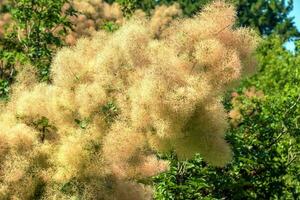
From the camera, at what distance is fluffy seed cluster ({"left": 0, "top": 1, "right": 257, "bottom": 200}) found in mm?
3393

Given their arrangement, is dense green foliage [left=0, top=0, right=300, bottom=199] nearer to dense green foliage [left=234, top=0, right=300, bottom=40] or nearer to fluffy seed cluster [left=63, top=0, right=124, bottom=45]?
fluffy seed cluster [left=63, top=0, right=124, bottom=45]

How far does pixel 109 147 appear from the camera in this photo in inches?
134

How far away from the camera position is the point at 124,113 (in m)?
3.55

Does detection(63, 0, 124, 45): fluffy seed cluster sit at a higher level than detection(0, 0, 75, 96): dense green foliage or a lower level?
higher

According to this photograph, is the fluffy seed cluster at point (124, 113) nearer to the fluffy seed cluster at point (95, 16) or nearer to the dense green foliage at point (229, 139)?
the dense green foliage at point (229, 139)

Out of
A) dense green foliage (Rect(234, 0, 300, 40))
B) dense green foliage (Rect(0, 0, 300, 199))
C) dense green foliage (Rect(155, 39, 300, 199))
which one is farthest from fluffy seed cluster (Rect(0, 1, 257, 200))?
dense green foliage (Rect(234, 0, 300, 40))

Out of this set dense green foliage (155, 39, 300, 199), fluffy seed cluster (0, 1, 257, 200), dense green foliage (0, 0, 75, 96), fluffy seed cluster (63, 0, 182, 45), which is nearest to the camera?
fluffy seed cluster (0, 1, 257, 200)

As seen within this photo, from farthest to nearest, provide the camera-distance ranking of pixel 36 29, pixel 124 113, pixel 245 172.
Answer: pixel 36 29 → pixel 245 172 → pixel 124 113

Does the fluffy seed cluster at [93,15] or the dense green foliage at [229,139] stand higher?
the fluffy seed cluster at [93,15]

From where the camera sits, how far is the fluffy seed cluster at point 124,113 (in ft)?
11.1

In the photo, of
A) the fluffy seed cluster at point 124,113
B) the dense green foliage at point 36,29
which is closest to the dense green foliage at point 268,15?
the dense green foliage at point 36,29

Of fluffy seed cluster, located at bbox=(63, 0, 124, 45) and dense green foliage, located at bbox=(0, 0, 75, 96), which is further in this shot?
fluffy seed cluster, located at bbox=(63, 0, 124, 45)

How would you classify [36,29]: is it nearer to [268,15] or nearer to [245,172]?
[245,172]

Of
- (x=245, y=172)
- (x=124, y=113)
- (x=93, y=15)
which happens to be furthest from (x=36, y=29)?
(x=124, y=113)
